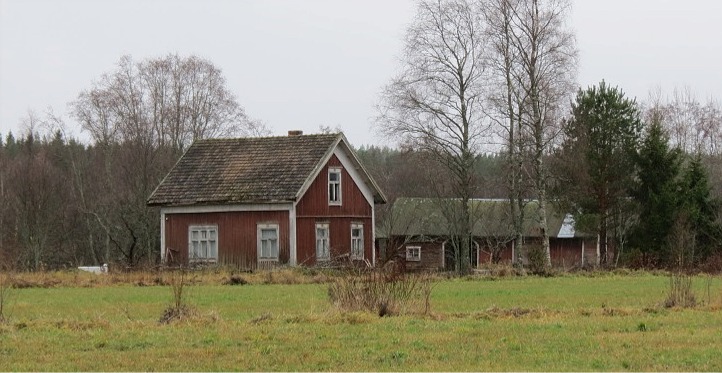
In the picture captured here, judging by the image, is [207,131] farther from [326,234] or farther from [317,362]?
[317,362]

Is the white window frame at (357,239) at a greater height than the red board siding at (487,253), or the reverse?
the white window frame at (357,239)

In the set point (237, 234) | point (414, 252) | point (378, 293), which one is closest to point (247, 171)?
point (237, 234)

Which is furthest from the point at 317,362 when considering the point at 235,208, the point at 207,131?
the point at 207,131

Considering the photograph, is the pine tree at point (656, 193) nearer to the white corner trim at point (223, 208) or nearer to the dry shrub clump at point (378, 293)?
the white corner trim at point (223, 208)

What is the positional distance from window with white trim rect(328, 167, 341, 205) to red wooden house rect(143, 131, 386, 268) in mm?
45

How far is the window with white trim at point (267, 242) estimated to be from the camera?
49375 millimetres

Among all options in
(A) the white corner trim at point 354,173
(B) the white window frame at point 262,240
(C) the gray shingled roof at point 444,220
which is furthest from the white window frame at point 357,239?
(C) the gray shingled roof at point 444,220

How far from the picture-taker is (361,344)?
658 inches

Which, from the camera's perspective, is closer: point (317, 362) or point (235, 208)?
point (317, 362)

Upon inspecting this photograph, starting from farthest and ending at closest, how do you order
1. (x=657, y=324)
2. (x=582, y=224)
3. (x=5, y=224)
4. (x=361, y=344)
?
1. (x=5, y=224)
2. (x=582, y=224)
3. (x=657, y=324)
4. (x=361, y=344)

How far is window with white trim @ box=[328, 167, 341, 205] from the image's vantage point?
51406 millimetres

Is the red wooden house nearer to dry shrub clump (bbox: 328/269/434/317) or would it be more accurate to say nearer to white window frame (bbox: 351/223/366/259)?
white window frame (bbox: 351/223/366/259)

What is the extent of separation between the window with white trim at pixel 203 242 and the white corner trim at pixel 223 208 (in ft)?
2.37

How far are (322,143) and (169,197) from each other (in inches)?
285
